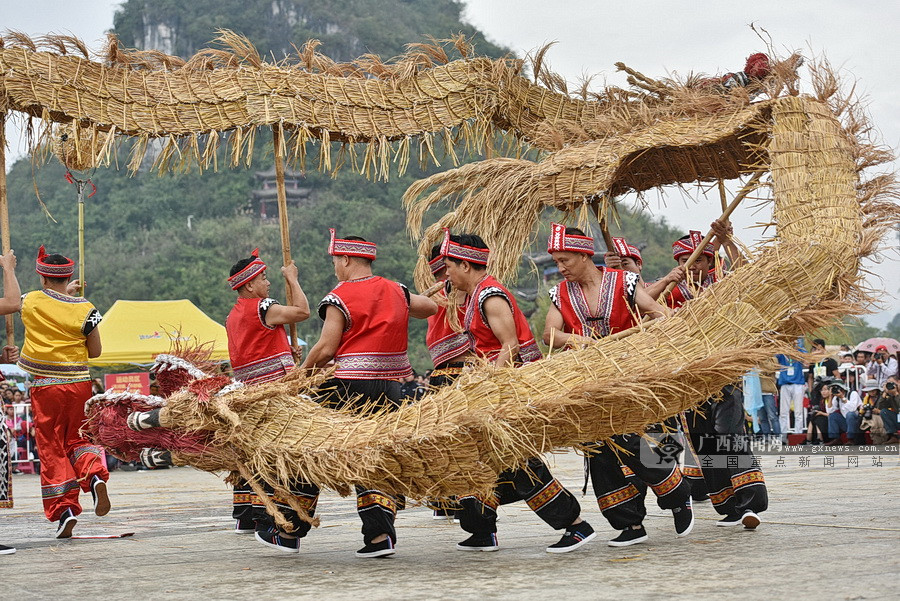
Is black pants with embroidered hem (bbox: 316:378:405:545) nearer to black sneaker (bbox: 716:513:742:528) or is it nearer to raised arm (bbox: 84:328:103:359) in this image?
raised arm (bbox: 84:328:103:359)

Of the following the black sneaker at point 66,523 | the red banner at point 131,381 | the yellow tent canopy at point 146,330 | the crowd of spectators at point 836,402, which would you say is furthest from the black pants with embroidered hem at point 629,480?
the yellow tent canopy at point 146,330

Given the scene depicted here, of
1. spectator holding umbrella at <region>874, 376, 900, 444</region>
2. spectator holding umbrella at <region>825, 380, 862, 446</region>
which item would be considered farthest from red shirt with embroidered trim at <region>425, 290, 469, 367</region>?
spectator holding umbrella at <region>825, 380, 862, 446</region>

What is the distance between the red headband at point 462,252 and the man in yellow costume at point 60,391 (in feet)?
6.80

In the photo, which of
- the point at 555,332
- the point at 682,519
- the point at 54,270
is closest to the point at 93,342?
the point at 54,270

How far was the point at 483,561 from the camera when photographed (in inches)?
177

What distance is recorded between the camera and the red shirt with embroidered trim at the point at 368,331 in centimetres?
501

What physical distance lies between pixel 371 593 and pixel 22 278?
44.4 metres

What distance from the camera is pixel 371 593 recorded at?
3.67 metres

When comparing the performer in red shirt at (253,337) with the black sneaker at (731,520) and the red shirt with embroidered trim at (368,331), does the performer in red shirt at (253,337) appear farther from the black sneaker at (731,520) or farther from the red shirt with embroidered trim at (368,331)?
the black sneaker at (731,520)

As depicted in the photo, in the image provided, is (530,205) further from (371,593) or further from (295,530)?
(371,593)

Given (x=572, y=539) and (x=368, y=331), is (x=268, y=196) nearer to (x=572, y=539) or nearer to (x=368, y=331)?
(x=368, y=331)

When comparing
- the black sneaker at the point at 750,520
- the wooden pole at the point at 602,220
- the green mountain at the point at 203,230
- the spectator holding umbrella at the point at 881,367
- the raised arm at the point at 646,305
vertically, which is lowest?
the black sneaker at the point at 750,520

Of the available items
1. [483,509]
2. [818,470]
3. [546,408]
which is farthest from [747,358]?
[818,470]

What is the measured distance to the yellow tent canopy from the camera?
15.5 meters
